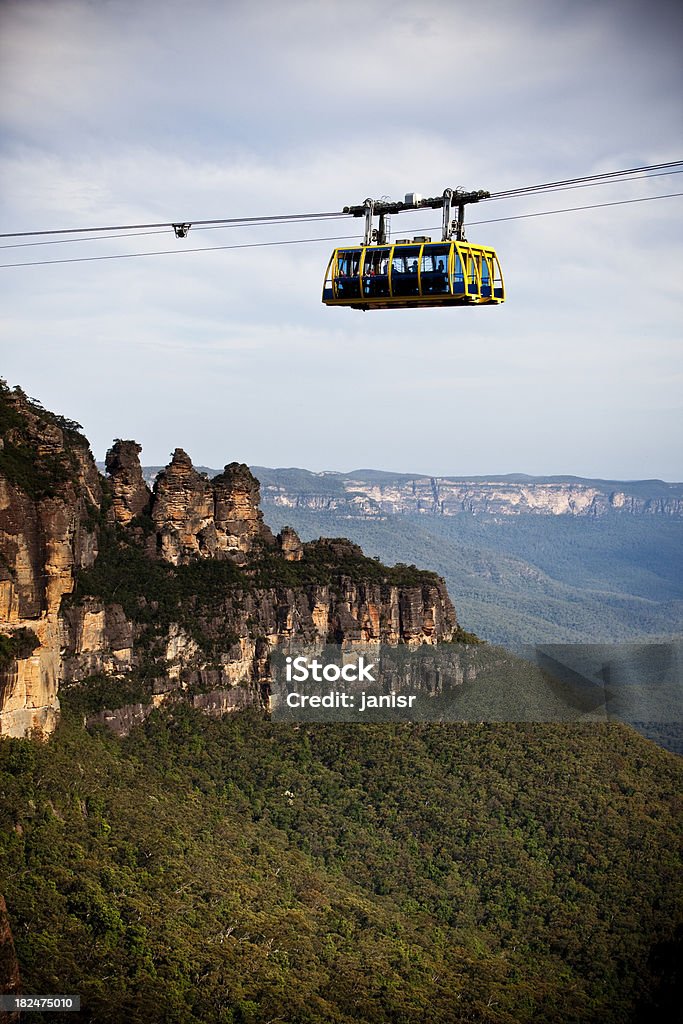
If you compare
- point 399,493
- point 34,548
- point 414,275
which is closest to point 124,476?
point 34,548

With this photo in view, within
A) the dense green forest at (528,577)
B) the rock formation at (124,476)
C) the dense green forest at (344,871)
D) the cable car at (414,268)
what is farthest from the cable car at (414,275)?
the dense green forest at (528,577)

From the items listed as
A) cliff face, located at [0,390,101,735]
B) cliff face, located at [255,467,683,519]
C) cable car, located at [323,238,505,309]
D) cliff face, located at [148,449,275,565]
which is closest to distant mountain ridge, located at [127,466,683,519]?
cliff face, located at [255,467,683,519]

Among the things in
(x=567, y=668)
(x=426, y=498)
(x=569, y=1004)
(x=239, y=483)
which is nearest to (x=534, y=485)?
(x=426, y=498)

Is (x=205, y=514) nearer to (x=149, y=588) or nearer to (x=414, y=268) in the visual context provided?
(x=149, y=588)

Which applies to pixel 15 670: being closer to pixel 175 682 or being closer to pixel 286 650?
pixel 175 682

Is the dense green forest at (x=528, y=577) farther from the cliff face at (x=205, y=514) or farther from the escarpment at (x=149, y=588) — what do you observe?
the cliff face at (x=205, y=514)

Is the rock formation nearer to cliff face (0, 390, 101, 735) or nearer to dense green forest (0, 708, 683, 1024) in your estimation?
cliff face (0, 390, 101, 735)
